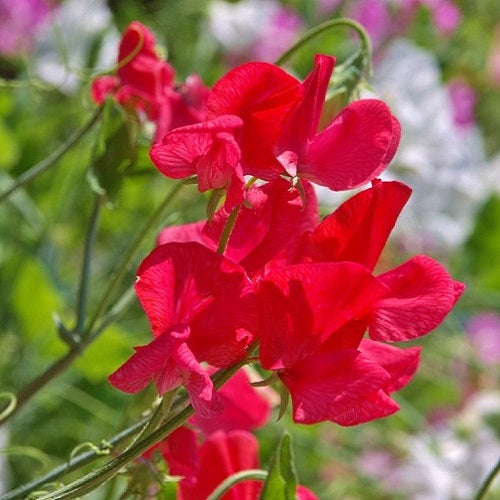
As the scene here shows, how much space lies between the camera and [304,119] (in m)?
0.44

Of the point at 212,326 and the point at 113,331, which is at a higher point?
the point at 212,326

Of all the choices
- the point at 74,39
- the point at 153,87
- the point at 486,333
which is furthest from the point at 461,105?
the point at 153,87

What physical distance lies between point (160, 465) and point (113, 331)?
1.50 ft

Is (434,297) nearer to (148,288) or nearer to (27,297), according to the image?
(148,288)

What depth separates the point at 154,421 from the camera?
1.33 ft

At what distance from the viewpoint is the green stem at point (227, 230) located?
1.39 ft

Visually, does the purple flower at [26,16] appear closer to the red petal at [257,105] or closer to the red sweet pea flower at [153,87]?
the red sweet pea flower at [153,87]

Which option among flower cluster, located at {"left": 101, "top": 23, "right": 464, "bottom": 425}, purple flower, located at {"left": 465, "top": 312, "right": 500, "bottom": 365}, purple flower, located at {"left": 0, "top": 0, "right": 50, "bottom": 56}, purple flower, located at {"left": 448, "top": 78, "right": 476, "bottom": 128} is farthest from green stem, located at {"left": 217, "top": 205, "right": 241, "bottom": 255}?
purple flower, located at {"left": 465, "top": 312, "right": 500, "bottom": 365}

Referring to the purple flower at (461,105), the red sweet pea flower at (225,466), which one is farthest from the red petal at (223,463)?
the purple flower at (461,105)

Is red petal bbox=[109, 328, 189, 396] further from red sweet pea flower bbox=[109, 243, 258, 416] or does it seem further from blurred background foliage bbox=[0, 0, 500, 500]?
blurred background foliage bbox=[0, 0, 500, 500]

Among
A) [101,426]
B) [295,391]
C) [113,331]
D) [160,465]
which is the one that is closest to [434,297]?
[295,391]

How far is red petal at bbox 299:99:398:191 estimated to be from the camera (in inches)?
17.4

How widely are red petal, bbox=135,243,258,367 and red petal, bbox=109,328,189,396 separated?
0.4 inches

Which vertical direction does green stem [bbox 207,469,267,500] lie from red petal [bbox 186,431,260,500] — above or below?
above
